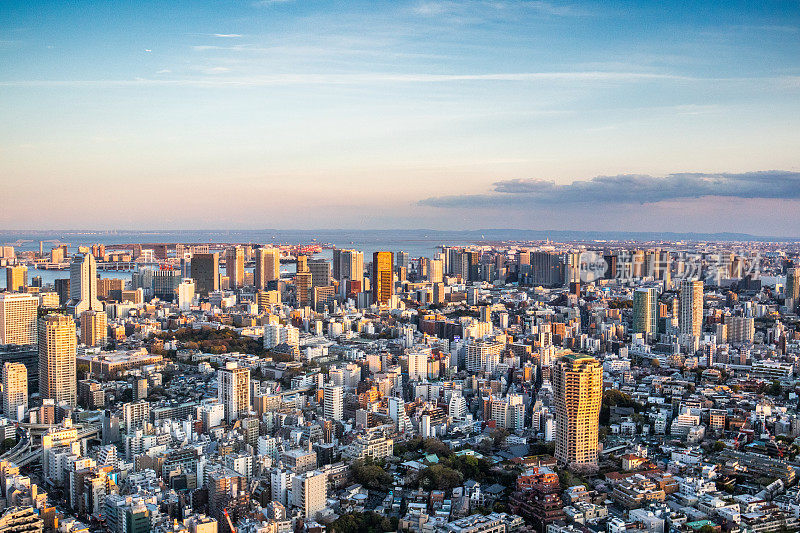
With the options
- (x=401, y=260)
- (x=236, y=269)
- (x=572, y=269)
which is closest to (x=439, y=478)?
(x=572, y=269)

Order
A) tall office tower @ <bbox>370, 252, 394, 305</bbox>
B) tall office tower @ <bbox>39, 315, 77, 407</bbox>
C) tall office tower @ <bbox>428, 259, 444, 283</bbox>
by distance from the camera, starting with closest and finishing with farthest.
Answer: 1. tall office tower @ <bbox>39, 315, 77, 407</bbox>
2. tall office tower @ <bbox>370, 252, 394, 305</bbox>
3. tall office tower @ <bbox>428, 259, 444, 283</bbox>

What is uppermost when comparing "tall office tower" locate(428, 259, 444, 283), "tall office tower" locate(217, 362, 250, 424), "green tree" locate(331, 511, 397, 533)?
"tall office tower" locate(428, 259, 444, 283)

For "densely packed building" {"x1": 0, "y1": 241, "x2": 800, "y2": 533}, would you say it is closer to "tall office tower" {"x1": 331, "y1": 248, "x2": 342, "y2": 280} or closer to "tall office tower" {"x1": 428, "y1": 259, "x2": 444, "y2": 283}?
"tall office tower" {"x1": 331, "y1": 248, "x2": 342, "y2": 280}

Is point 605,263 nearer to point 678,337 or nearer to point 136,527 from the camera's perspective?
point 678,337

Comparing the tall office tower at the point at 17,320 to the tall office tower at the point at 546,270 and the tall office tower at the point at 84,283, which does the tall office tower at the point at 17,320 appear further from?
the tall office tower at the point at 546,270

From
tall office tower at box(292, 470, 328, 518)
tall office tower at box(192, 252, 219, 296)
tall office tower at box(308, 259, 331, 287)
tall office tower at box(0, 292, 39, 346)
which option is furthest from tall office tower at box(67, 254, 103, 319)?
tall office tower at box(292, 470, 328, 518)
